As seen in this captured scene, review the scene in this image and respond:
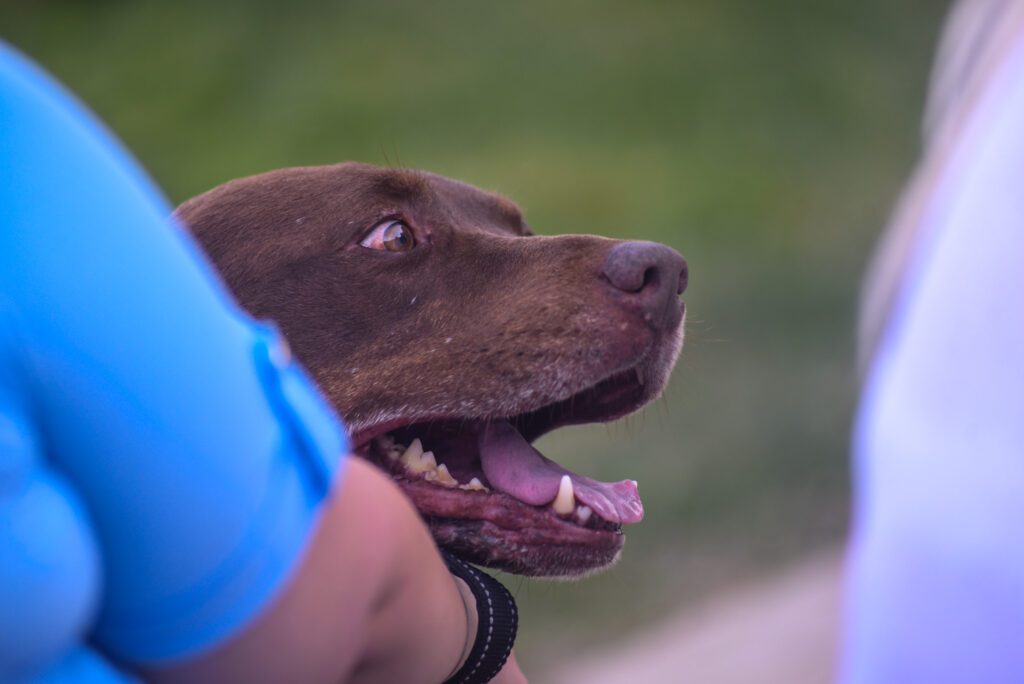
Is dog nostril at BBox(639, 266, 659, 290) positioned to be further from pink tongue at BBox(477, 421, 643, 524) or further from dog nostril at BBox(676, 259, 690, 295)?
pink tongue at BBox(477, 421, 643, 524)

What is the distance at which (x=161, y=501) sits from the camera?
1.24m

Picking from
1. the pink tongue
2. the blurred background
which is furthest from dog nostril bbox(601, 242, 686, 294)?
the blurred background

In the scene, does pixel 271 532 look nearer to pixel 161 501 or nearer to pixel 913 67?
pixel 161 501

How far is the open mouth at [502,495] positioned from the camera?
91.0 inches

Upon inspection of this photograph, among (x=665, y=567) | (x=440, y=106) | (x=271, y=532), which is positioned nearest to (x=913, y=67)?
(x=440, y=106)

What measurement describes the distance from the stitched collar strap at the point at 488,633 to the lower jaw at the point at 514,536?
0.48 metres

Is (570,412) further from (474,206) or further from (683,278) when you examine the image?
(474,206)

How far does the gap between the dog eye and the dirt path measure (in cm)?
398

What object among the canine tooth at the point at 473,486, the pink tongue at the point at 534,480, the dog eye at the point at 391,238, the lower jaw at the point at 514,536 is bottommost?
the lower jaw at the point at 514,536

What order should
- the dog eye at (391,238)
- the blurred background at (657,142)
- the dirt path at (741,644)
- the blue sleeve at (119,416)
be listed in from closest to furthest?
1. the blue sleeve at (119,416)
2. the dog eye at (391,238)
3. the dirt path at (741,644)
4. the blurred background at (657,142)

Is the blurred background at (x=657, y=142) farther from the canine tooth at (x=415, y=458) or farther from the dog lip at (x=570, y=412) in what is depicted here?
the canine tooth at (x=415, y=458)

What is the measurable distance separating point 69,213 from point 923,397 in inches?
86.2

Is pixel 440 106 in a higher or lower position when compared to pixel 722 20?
lower

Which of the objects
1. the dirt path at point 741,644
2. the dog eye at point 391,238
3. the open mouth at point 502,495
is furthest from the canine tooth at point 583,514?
the dirt path at point 741,644
